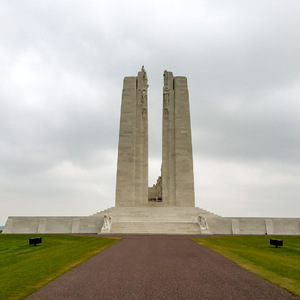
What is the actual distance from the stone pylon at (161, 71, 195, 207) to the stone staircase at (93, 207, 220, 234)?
6.10 meters

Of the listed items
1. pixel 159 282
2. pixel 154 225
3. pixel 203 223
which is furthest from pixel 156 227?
pixel 159 282

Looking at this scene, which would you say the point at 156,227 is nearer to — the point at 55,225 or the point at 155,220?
the point at 155,220

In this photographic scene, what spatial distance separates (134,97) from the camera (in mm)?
48438

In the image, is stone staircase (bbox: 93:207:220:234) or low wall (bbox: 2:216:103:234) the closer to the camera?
stone staircase (bbox: 93:207:220:234)

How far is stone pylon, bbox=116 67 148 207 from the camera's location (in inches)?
1740

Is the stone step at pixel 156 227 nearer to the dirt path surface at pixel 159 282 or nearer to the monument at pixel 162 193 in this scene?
the monument at pixel 162 193

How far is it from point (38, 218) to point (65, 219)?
3.54 meters

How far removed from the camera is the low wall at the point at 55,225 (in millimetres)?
31531

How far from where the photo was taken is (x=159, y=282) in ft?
26.1

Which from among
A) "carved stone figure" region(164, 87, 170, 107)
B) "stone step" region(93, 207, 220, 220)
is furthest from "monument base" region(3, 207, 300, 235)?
"carved stone figure" region(164, 87, 170, 107)

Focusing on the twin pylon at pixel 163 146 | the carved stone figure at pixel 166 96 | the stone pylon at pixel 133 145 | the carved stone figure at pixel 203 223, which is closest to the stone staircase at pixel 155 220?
the carved stone figure at pixel 203 223

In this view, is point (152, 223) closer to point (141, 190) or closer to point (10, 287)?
point (141, 190)

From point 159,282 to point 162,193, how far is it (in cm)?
3734

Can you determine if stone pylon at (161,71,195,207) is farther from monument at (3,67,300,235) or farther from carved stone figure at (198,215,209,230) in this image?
carved stone figure at (198,215,209,230)
